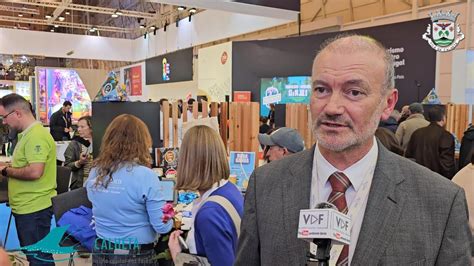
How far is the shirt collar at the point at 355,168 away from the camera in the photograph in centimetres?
118

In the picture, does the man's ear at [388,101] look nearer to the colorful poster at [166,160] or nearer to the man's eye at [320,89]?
the man's eye at [320,89]

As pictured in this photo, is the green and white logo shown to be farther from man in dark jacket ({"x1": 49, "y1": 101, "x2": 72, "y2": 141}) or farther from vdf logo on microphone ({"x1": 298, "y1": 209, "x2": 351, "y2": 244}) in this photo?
man in dark jacket ({"x1": 49, "y1": 101, "x2": 72, "y2": 141})

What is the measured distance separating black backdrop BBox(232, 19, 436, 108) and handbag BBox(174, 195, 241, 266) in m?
3.45

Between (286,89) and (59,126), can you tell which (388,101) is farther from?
(59,126)

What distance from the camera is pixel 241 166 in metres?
3.58

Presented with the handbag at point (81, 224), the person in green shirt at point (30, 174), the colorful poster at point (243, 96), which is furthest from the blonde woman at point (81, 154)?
the colorful poster at point (243, 96)

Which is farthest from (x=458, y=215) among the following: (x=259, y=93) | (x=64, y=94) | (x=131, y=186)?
(x=64, y=94)

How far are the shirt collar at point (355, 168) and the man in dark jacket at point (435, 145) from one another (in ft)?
13.7

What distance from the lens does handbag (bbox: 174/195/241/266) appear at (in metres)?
1.92

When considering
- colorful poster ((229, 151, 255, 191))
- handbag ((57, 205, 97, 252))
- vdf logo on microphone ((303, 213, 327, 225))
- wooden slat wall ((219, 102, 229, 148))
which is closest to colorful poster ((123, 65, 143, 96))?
wooden slat wall ((219, 102, 229, 148))

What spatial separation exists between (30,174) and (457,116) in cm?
561

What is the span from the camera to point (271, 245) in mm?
1170

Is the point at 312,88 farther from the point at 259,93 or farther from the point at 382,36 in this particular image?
the point at 259,93

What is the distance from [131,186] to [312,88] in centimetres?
162
